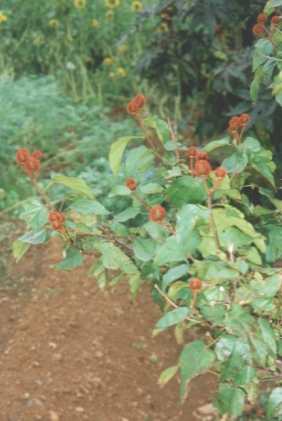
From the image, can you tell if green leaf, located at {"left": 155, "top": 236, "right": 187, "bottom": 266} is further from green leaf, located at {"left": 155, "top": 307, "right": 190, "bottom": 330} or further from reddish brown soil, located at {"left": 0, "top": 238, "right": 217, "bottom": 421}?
reddish brown soil, located at {"left": 0, "top": 238, "right": 217, "bottom": 421}

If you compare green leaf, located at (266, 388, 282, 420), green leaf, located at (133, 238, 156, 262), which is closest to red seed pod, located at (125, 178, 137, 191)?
green leaf, located at (133, 238, 156, 262)

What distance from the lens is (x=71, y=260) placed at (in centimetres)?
186

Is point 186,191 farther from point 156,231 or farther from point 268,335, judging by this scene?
point 268,335

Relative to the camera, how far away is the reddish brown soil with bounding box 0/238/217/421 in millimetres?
3014

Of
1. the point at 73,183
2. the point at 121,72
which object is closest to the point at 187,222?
the point at 73,183

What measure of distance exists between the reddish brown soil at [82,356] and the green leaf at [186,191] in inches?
51.9

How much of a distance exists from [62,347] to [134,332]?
32 cm

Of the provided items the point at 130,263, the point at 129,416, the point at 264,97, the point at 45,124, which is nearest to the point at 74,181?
the point at 130,263

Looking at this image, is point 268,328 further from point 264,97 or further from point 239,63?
point 239,63

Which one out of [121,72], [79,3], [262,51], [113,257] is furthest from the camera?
[79,3]

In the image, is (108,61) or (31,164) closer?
(31,164)

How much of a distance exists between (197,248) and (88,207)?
0.24 metres

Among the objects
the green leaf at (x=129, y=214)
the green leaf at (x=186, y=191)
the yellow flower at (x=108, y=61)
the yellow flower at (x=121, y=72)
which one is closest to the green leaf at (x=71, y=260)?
the green leaf at (x=129, y=214)

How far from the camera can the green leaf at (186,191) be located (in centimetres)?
171
